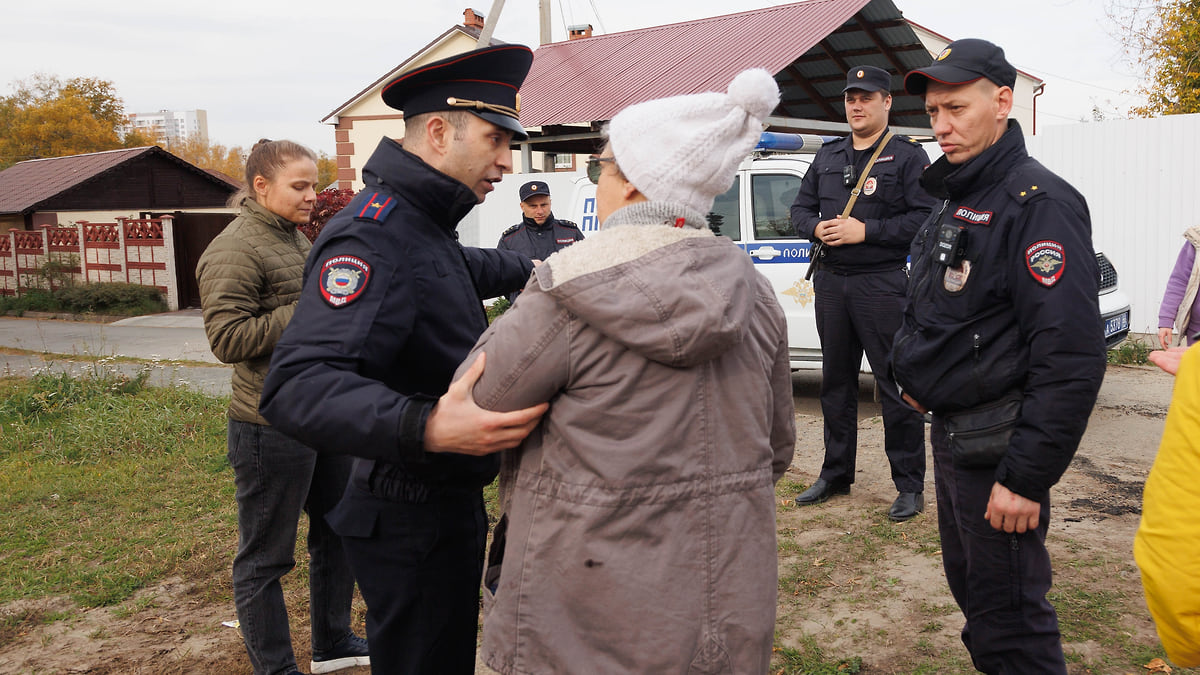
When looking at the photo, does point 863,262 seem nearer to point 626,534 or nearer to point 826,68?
point 626,534

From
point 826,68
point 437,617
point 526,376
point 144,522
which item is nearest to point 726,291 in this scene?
point 526,376

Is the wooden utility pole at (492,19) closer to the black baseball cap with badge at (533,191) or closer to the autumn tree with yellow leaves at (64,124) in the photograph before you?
the black baseball cap with badge at (533,191)

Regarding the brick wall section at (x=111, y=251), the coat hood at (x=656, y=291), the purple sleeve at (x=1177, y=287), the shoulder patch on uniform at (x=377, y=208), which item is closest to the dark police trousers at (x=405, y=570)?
the shoulder patch on uniform at (x=377, y=208)

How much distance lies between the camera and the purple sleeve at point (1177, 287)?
193 inches

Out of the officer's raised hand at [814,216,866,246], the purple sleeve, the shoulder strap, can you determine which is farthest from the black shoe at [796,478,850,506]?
the purple sleeve

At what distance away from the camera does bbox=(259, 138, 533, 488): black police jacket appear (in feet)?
5.66

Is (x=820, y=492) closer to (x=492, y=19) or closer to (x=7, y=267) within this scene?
(x=492, y=19)

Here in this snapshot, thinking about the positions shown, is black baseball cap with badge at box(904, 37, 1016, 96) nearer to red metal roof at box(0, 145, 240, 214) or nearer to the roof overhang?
the roof overhang

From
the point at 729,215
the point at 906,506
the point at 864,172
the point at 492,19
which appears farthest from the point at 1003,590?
the point at 492,19

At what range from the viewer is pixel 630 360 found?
152cm

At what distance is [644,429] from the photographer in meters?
1.55

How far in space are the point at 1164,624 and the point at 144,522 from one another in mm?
5175

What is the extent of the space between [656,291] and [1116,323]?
6.86 m

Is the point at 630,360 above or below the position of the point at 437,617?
above
